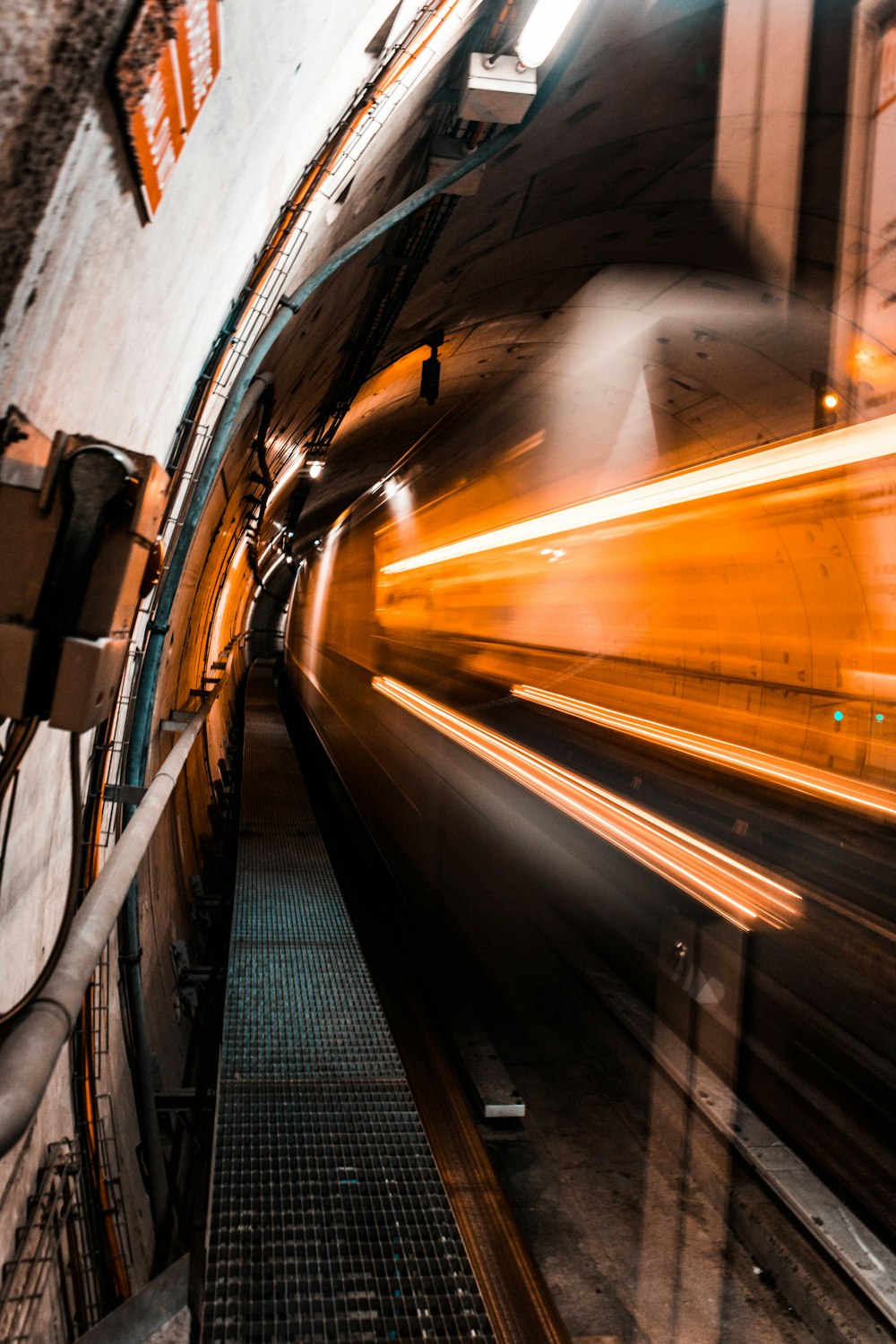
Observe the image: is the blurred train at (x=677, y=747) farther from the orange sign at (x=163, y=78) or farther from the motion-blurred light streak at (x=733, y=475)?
the orange sign at (x=163, y=78)

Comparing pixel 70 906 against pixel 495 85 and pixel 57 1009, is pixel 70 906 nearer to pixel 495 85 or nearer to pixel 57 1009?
pixel 57 1009

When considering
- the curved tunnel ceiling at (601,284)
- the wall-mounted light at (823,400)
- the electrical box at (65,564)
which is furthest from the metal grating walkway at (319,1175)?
the wall-mounted light at (823,400)

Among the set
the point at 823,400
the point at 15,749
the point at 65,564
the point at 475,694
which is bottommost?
the point at 475,694

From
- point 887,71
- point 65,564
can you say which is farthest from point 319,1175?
point 887,71

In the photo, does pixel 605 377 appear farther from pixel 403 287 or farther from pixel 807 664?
pixel 403 287

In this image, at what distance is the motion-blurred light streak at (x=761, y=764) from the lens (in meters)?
7.40

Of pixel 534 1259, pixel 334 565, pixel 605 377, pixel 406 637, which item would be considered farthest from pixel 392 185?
pixel 334 565

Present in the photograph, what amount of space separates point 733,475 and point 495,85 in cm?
357

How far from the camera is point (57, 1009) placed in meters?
1.53

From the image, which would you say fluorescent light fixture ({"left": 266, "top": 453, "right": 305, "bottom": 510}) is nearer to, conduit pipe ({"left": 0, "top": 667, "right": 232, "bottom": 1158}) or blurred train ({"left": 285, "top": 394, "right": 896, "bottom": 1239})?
blurred train ({"left": 285, "top": 394, "right": 896, "bottom": 1239})

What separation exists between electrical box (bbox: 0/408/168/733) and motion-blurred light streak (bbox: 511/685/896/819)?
6.55m

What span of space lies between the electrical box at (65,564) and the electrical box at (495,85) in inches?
140

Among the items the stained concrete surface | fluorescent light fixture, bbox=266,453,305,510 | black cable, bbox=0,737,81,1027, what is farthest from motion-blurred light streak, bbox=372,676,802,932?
the stained concrete surface

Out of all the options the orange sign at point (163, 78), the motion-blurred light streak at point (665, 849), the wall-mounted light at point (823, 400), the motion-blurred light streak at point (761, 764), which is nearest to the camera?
the orange sign at point (163, 78)
